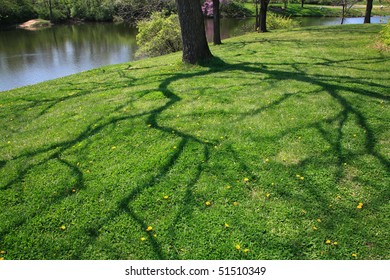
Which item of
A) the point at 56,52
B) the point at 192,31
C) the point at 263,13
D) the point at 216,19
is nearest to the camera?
the point at 192,31

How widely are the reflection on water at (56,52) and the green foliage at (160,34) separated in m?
3.01

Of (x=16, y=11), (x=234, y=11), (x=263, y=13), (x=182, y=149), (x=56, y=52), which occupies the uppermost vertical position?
(x=16, y=11)

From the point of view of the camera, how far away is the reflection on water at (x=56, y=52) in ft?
62.6

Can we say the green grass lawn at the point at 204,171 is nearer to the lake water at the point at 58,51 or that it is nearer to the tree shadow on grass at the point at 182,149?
the tree shadow on grass at the point at 182,149

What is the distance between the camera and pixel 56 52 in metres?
26.6

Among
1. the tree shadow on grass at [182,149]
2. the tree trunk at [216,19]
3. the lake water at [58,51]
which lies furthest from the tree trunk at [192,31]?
the lake water at [58,51]

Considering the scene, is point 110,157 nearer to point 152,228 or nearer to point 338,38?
point 152,228

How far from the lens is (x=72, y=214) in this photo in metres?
4.02

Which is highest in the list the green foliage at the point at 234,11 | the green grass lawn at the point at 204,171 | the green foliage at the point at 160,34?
the green foliage at the point at 234,11

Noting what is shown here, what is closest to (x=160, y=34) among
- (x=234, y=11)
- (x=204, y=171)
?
(x=204, y=171)

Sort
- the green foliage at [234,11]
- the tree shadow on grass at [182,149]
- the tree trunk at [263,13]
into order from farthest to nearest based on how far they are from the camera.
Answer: the green foliage at [234,11] < the tree trunk at [263,13] < the tree shadow on grass at [182,149]

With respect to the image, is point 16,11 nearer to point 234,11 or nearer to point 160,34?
point 234,11

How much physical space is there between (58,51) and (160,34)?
13849 mm
